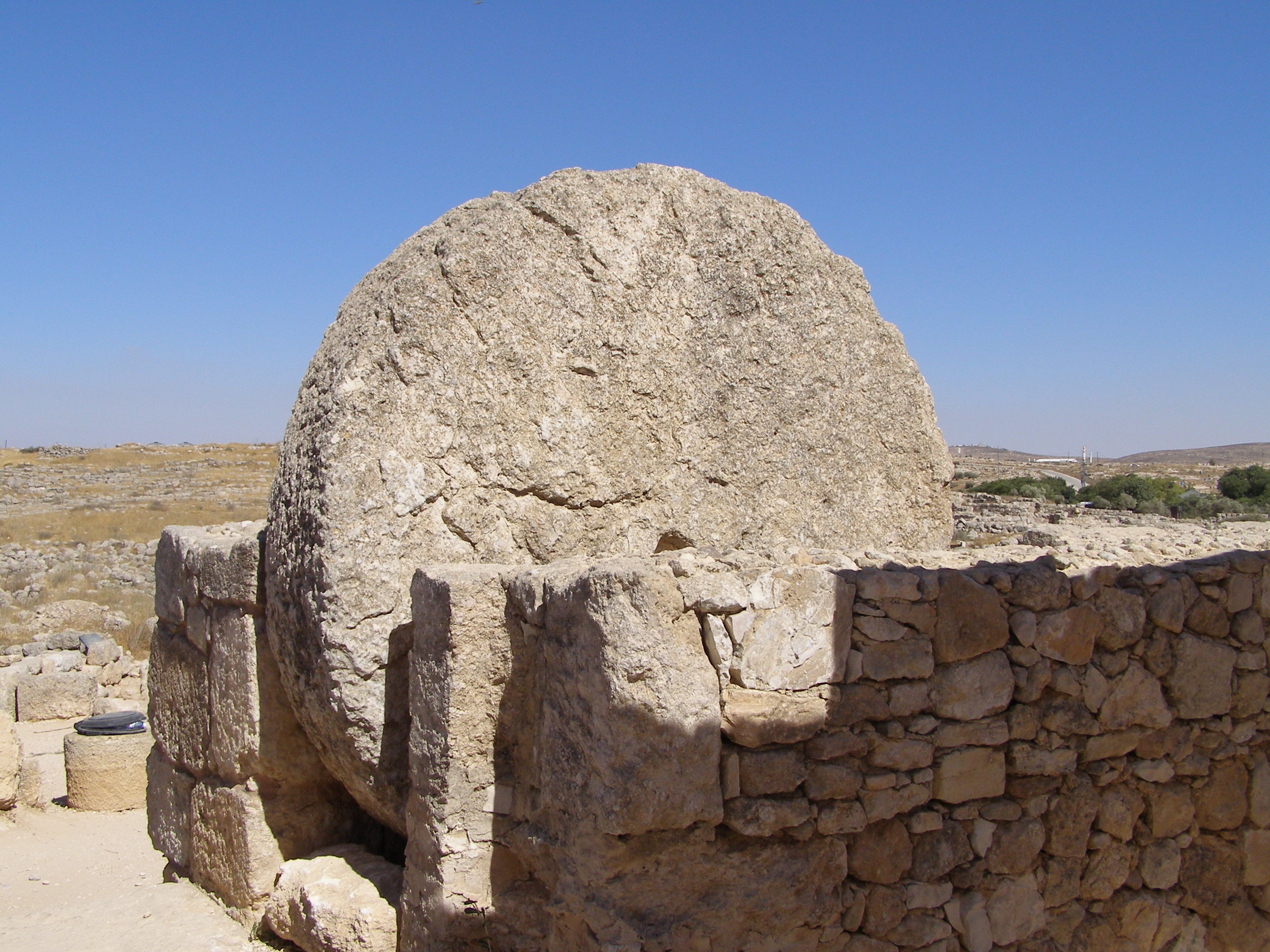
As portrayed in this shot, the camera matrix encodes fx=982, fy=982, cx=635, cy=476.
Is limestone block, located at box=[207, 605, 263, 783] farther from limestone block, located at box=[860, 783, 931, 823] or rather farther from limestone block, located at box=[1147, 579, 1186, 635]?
limestone block, located at box=[1147, 579, 1186, 635]

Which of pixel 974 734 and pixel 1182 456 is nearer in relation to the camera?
pixel 974 734

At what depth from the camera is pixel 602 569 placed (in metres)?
2.60

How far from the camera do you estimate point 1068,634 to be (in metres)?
3.06

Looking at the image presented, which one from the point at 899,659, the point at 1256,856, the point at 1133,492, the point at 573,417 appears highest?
the point at 573,417

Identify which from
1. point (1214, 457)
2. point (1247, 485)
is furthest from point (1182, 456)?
point (1247, 485)

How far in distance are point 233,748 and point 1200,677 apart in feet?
11.3

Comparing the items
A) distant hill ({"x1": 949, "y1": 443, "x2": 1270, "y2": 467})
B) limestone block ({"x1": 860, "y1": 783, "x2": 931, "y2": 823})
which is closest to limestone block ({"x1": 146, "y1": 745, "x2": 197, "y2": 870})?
limestone block ({"x1": 860, "y1": 783, "x2": 931, "y2": 823})

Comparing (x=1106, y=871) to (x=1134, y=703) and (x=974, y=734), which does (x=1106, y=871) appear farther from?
(x=974, y=734)

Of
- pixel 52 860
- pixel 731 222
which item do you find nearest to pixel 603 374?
pixel 731 222

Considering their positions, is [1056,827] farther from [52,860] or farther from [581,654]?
[52,860]

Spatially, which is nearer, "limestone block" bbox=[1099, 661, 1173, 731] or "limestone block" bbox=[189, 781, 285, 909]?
"limestone block" bbox=[1099, 661, 1173, 731]

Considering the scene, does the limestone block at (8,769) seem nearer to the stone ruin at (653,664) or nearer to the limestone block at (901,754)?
the stone ruin at (653,664)

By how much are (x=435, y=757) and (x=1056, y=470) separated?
31.8 meters

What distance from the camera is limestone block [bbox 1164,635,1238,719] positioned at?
328cm
